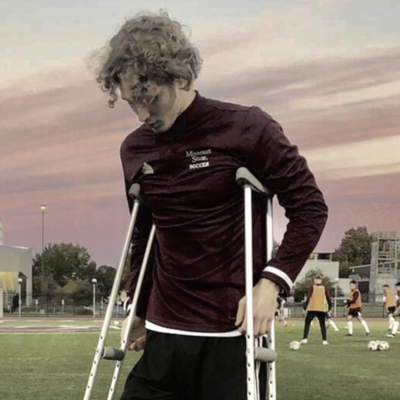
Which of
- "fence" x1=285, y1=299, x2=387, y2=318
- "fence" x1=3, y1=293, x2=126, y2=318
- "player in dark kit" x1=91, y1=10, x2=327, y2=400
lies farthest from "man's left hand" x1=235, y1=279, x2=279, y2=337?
"fence" x1=3, y1=293, x2=126, y2=318

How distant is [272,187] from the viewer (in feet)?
11.5

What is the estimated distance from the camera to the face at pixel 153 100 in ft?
10.7

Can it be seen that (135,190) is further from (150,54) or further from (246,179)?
(150,54)

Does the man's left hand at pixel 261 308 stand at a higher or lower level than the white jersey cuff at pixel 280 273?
lower

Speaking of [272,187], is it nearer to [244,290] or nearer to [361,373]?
[244,290]

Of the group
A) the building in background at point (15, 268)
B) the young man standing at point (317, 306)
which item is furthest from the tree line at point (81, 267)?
the young man standing at point (317, 306)

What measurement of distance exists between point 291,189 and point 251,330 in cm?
55

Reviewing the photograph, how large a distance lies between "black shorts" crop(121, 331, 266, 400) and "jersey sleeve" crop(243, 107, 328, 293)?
12.9 inches

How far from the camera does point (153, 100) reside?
3260mm

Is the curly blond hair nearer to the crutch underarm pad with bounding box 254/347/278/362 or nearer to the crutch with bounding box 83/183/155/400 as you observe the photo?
the crutch with bounding box 83/183/155/400

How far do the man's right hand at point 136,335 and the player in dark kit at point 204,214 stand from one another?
27cm

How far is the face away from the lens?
10.7 feet

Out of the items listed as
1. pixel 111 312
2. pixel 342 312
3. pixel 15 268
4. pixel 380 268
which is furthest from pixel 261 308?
pixel 380 268

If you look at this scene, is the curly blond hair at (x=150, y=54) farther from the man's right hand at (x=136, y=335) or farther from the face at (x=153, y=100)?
the man's right hand at (x=136, y=335)
